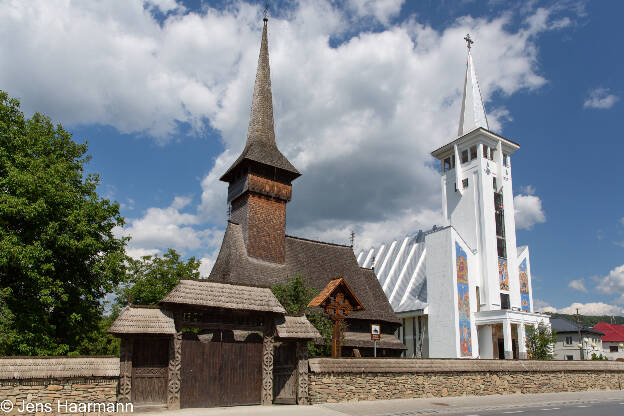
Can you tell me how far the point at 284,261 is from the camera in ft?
106

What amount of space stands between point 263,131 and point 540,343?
83.6 ft

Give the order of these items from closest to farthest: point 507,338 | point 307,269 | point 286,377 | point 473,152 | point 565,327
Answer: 1. point 286,377
2. point 307,269
3. point 507,338
4. point 473,152
5. point 565,327

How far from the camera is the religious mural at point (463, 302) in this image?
3756 centimetres

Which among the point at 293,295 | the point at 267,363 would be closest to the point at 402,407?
the point at 267,363

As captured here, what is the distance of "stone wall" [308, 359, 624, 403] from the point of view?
15789 millimetres

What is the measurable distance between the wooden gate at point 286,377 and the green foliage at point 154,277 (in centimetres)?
2011

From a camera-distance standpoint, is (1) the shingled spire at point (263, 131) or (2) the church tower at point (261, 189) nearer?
(2) the church tower at point (261, 189)

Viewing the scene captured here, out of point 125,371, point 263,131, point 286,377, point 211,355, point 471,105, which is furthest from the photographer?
point 471,105

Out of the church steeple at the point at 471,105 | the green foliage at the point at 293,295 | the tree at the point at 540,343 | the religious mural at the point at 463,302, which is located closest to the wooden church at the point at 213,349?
the green foliage at the point at 293,295

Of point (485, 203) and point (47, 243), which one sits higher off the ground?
point (485, 203)

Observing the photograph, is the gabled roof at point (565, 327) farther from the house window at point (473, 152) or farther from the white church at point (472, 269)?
the house window at point (473, 152)

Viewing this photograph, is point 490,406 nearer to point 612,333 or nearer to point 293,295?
point 293,295

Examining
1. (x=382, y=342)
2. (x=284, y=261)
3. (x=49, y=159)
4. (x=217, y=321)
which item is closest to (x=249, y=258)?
(x=284, y=261)

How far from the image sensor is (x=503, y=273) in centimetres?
4038
